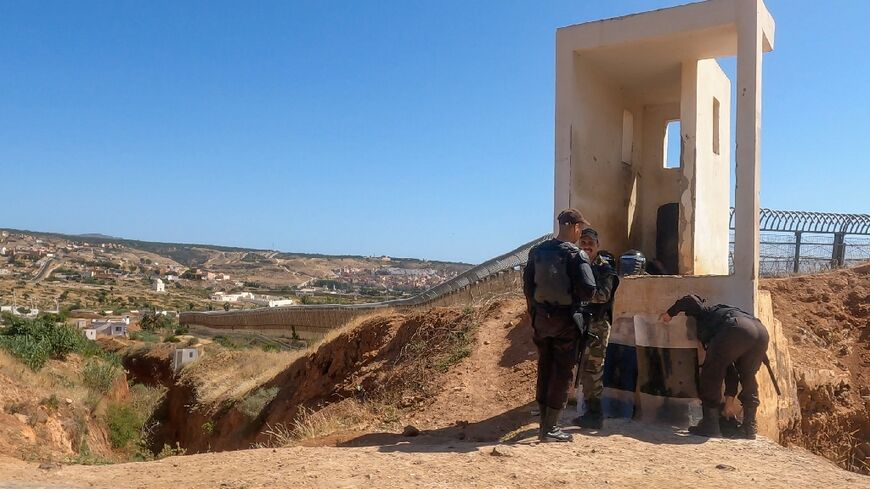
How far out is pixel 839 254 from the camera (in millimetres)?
13336

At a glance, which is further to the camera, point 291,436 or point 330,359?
point 330,359

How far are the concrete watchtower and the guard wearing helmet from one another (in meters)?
1.51

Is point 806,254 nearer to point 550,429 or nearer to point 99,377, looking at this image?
point 550,429

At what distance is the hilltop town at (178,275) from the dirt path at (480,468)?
50474 mm

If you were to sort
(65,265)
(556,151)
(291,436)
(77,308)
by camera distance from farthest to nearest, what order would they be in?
(65,265) → (77,308) → (291,436) → (556,151)

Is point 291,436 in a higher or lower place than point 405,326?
lower

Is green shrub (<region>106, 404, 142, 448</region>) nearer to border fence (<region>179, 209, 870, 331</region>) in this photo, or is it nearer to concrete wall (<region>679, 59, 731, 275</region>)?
border fence (<region>179, 209, 870, 331</region>)

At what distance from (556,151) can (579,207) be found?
0.71m

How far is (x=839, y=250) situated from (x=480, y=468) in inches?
445

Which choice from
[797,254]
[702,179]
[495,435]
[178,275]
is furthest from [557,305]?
[178,275]

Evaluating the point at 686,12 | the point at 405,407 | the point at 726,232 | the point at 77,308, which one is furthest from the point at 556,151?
the point at 77,308

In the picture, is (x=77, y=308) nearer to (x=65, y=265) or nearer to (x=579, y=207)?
(x=65, y=265)


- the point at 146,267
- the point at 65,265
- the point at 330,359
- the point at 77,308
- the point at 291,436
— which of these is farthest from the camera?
the point at 146,267

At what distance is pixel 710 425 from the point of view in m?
6.29
